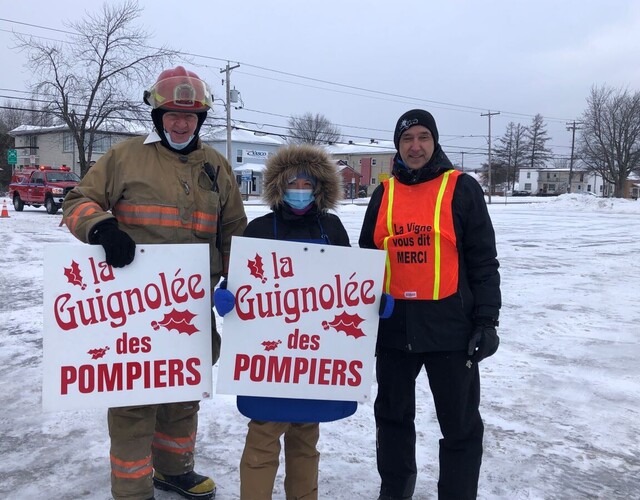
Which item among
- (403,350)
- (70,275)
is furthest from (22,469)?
(403,350)

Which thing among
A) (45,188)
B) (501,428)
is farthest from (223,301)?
(45,188)

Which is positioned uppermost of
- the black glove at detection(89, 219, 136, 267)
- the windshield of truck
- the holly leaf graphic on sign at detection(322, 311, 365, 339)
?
the windshield of truck

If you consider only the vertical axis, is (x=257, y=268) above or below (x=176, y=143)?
below

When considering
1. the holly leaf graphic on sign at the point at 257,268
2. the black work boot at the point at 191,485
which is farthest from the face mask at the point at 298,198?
the black work boot at the point at 191,485

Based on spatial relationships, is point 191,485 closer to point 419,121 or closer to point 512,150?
point 419,121

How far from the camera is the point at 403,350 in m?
2.65

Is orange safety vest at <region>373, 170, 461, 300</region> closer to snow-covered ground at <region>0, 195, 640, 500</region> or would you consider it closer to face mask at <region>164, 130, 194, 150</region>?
face mask at <region>164, 130, 194, 150</region>

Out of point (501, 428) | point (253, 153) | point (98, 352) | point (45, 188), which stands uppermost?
point (253, 153)

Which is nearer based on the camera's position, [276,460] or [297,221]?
[276,460]

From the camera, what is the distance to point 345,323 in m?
2.55

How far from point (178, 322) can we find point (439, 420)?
1.37m

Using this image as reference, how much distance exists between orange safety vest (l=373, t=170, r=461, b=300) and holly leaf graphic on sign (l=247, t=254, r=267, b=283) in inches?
24.6

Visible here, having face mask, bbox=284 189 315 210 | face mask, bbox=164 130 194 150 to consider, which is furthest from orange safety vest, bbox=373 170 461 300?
face mask, bbox=164 130 194 150

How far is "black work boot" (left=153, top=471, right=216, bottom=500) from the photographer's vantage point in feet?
9.22
